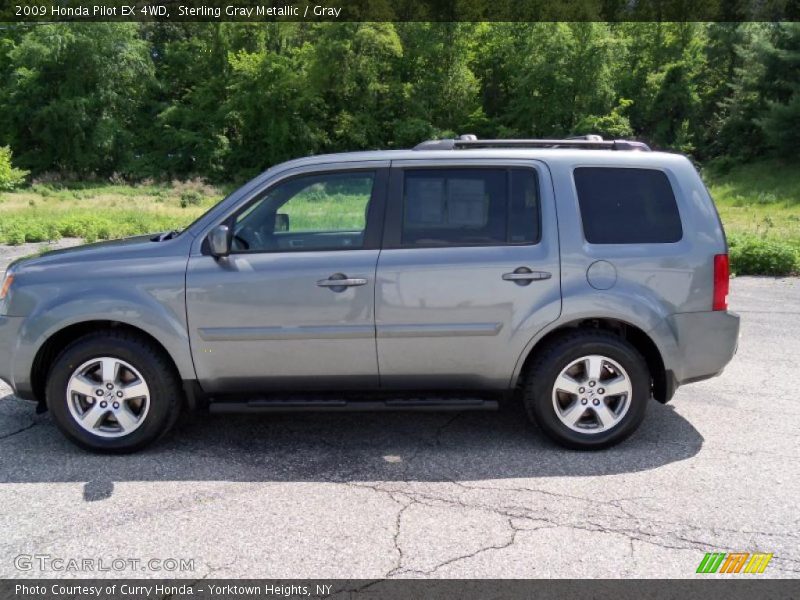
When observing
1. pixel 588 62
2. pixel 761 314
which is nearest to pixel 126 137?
pixel 588 62

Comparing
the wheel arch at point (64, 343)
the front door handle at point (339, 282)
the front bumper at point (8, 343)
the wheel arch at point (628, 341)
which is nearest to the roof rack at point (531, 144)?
the front door handle at point (339, 282)

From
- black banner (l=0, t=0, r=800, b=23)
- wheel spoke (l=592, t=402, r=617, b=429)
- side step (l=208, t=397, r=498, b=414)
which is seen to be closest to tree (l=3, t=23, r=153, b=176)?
black banner (l=0, t=0, r=800, b=23)

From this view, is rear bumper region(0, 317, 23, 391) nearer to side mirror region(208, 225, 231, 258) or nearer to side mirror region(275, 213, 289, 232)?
side mirror region(208, 225, 231, 258)

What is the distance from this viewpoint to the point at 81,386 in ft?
15.6

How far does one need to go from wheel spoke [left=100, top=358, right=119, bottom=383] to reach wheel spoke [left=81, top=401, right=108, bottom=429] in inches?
7.2

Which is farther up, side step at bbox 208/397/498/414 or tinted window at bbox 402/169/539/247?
tinted window at bbox 402/169/539/247

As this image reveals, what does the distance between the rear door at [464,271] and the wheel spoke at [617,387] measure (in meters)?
0.57

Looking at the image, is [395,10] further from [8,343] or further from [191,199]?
[8,343]

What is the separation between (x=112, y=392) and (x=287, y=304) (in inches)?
49.5

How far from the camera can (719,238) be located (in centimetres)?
480

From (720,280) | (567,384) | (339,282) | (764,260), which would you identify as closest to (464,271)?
(339,282)

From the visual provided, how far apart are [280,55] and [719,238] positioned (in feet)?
194

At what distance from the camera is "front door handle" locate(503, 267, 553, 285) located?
4.67m

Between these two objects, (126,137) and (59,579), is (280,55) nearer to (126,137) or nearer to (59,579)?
(126,137)
